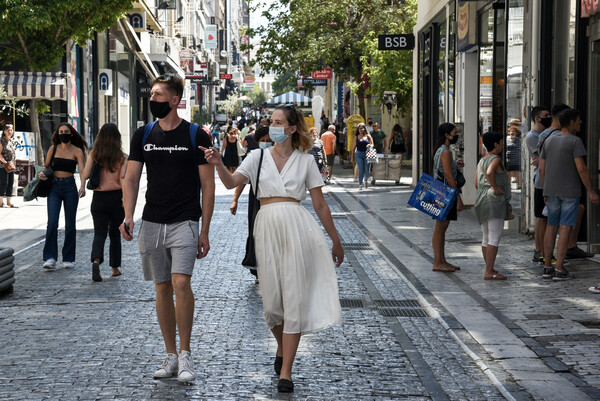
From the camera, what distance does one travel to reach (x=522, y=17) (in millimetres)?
14172

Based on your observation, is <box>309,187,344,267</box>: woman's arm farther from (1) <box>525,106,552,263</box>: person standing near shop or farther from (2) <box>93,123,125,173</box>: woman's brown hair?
(1) <box>525,106,552,263</box>: person standing near shop

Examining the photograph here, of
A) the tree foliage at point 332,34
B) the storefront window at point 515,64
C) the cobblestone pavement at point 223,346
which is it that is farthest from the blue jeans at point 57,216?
the tree foliage at point 332,34


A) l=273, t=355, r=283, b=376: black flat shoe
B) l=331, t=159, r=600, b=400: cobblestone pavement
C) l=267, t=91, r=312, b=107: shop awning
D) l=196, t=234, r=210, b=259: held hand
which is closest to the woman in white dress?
l=273, t=355, r=283, b=376: black flat shoe

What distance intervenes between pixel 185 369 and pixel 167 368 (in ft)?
0.53

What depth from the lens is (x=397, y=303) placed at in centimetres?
862

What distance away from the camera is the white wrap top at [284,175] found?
5621mm

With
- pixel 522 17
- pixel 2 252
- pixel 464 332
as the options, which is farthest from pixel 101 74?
pixel 464 332

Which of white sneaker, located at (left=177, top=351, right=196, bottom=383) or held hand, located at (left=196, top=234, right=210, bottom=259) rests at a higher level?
held hand, located at (left=196, top=234, right=210, bottom=259)

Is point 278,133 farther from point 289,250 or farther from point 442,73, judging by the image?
point 442,73

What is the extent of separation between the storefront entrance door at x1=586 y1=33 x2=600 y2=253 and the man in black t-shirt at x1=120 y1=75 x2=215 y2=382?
712 centimetres

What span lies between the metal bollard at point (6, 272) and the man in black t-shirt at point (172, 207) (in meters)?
3.41

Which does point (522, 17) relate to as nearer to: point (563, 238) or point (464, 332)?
point (563, 238)

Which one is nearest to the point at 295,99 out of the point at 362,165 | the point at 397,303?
the point at 362,165

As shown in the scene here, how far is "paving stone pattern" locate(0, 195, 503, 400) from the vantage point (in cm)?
Result: 557
